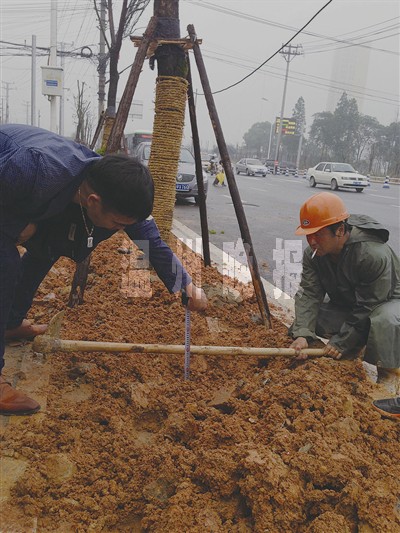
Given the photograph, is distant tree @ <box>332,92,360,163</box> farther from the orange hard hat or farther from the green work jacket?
the orange hard hat

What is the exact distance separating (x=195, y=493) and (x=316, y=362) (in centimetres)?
125

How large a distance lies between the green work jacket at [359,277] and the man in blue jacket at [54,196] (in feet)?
4.09

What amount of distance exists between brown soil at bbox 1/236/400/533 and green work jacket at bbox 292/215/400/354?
8.5 inches

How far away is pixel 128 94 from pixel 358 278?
6.95ft

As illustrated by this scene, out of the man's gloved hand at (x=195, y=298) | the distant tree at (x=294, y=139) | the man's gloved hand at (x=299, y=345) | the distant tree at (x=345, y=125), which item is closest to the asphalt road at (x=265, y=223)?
the man's gloved hand at (x=299, y=345)

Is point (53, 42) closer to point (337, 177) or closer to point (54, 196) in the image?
A: point (337, 177)

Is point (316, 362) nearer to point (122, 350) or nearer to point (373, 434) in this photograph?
point (373, 434)

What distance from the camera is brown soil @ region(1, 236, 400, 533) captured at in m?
1.78

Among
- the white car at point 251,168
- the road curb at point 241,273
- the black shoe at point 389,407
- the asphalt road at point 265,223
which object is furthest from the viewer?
the white car at point 251,168

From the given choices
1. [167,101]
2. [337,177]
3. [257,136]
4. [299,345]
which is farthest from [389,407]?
[257,136]

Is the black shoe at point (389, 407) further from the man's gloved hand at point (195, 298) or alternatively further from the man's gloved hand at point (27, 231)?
the man's gloved hand at point (27, 231)

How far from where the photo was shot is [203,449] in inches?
80.8

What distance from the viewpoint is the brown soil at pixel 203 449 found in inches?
69.9

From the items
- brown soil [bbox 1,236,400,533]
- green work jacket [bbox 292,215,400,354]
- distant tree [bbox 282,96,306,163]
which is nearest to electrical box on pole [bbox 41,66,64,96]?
brown soil [bbox 1,236,400,533]
